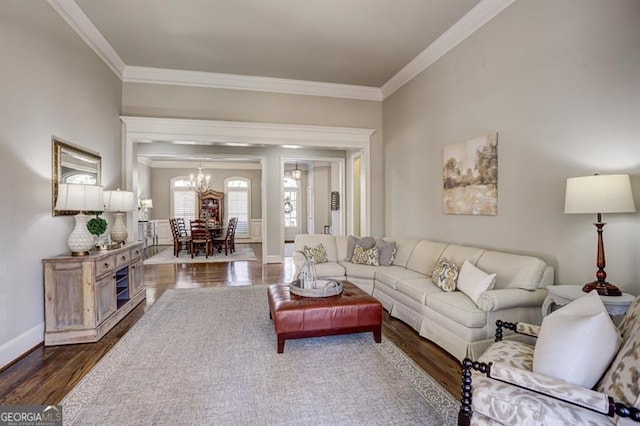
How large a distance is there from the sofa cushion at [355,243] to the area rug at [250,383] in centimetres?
180

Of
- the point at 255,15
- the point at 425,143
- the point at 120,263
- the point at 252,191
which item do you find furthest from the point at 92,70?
the point at 252,191

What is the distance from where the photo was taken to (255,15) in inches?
144

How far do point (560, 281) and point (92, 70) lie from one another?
5.74m

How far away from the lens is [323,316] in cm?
299

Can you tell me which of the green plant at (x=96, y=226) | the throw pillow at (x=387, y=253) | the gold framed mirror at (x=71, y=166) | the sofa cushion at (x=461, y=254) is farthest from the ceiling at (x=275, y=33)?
the throw pillow at (x=387, y=253)

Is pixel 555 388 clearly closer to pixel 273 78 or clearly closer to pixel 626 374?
pixel 626 374

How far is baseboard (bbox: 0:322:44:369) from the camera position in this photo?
2629mm

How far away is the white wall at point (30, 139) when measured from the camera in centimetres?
265

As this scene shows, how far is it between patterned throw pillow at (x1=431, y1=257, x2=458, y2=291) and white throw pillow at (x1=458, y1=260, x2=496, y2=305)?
0.20 feet

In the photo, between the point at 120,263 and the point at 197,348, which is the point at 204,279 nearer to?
the point at 120,263

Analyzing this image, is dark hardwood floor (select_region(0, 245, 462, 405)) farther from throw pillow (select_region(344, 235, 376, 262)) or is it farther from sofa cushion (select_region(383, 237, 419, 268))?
throw pillow (select_region(344, 235, 376, 262))

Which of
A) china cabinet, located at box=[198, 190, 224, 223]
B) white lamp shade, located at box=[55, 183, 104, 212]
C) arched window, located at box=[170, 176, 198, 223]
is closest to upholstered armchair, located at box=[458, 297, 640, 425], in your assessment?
white lamp shade, located at box=[55, 183, 104, 212]

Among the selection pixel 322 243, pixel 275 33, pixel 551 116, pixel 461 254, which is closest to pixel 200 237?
pixel 322 243

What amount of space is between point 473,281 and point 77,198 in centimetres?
397
